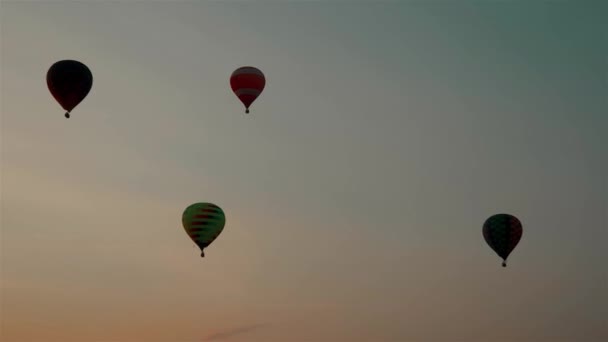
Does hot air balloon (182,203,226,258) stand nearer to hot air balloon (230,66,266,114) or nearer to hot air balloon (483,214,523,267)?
hot air balloon (230,66,266,114)

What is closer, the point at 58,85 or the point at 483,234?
the point at 58,85

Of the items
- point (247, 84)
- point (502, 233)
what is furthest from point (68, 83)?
point (502, 233)

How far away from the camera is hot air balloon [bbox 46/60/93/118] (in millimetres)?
69438

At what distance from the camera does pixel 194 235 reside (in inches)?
2810

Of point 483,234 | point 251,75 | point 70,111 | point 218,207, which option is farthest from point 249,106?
point 483,234

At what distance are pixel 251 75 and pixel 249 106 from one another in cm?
275

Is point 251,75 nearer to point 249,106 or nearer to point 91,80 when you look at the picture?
point 249,106

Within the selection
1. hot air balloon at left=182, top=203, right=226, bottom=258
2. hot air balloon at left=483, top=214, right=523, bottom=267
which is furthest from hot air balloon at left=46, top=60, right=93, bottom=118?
hot air balloon at left=483, top=214, right=523, bottom=267

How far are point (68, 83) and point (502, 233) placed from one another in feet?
122

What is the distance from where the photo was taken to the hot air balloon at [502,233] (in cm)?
7706

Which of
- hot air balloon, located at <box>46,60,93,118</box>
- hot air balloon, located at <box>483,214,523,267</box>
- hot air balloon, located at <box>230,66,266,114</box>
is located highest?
hot air balloon, located at <box>230,66,266,114</box>

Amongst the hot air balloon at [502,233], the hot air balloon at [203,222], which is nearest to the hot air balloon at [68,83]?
the hot air balloon at [203,222]

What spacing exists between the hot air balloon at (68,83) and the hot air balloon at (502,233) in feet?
114

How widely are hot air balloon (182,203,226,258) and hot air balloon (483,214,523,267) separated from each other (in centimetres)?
2245
